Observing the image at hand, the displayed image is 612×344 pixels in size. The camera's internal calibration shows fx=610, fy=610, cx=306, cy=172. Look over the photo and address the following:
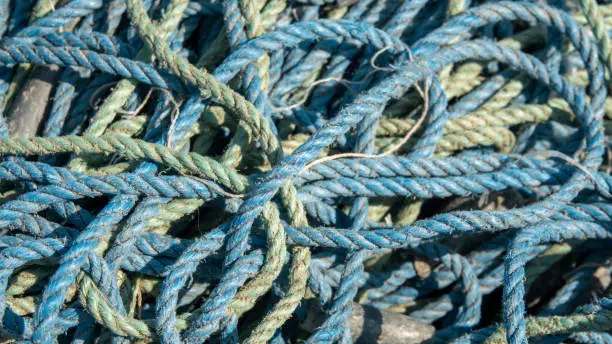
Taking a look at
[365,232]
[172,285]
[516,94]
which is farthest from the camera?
[516,94]

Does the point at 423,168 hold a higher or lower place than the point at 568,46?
lower

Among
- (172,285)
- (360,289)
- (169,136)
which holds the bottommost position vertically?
(360,289)

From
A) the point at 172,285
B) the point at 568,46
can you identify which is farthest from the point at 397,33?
the point at 172,285

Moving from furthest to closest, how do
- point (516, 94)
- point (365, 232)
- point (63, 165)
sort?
point (516, 94)
point (63, 165)
point (365, 232)

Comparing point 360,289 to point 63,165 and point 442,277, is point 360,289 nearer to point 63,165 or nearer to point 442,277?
point 442,277

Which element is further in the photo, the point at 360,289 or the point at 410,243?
the point at 360,289

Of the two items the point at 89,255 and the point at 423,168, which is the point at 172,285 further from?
the point at 423,168
